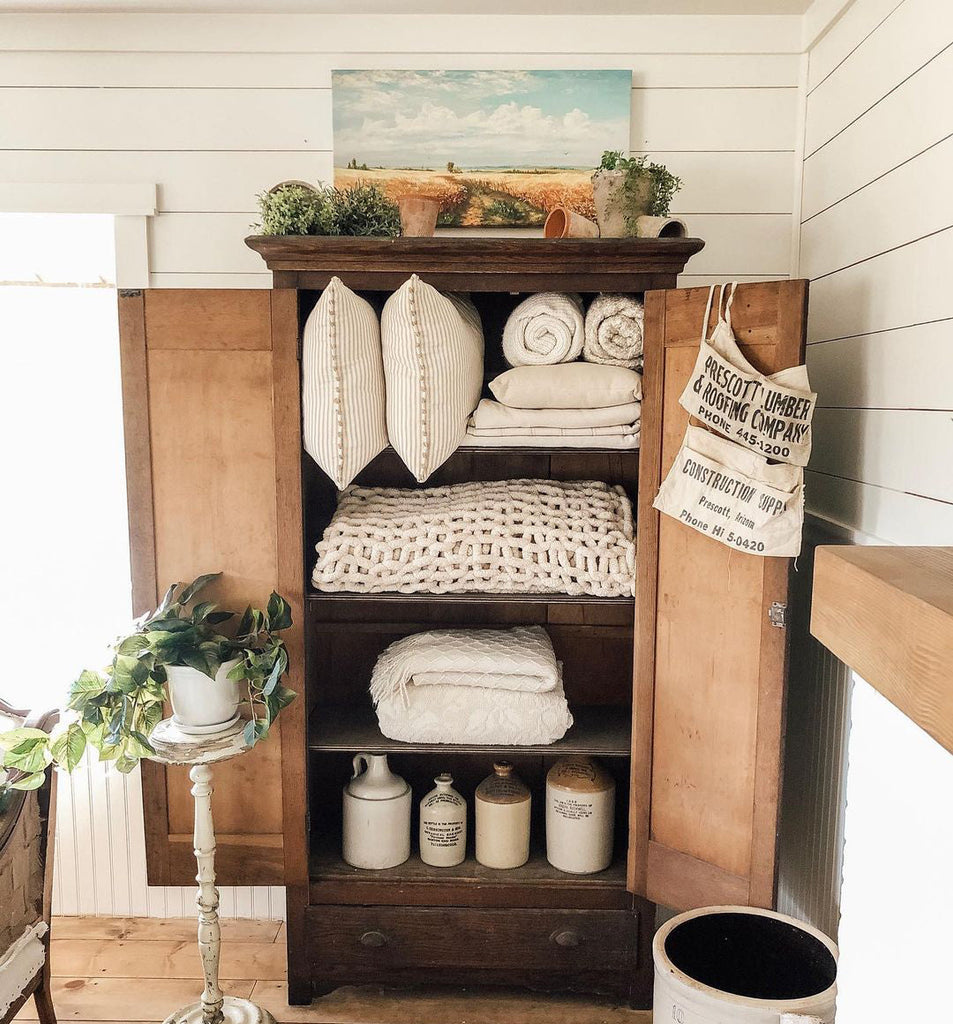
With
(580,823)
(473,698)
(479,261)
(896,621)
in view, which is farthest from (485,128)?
(896,621)

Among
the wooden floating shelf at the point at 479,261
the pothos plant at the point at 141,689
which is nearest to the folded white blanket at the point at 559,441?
the wooden floating shelf at the point at 479,261

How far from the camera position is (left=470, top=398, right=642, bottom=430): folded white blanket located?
2.05 meters

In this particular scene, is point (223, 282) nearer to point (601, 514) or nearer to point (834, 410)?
point (601, 514)

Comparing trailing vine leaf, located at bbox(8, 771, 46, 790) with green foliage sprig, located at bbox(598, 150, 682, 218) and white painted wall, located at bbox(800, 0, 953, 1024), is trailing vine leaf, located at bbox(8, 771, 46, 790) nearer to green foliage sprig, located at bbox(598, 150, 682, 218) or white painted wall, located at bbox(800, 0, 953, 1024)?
white painted wall, located at bbox(800, 0, 953, 1024)

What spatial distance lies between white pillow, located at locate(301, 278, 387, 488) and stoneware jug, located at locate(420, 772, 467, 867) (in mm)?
865

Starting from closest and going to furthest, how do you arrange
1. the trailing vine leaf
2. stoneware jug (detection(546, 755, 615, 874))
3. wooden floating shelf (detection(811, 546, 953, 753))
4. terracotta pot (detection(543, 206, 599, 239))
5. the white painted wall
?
1. wooden floating shelf (detection(811, 546, 953, 753))
2. the white painted wall
3. the trailing vine leaf
4. terracotta pot (detection(543, 206, 599, 239))
5. stoneware jug (detection(546, 755, 615, 874))

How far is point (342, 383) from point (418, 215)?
44 cm

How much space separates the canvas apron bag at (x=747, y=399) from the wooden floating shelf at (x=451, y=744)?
82cm

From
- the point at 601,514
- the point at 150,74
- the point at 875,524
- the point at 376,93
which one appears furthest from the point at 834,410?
the point at 150,74

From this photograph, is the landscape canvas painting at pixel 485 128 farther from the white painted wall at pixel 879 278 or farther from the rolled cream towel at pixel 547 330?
the white painted wall at pixel 879 278

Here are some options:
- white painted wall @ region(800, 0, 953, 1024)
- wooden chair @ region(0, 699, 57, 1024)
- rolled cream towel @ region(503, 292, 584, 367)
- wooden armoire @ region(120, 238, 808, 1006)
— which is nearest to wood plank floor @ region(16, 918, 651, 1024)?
wooden armoire @ region(120, 238, 808, 1006)

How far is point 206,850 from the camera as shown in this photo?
6.73 ft

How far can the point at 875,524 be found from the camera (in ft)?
6.25

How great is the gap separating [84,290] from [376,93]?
96cm
